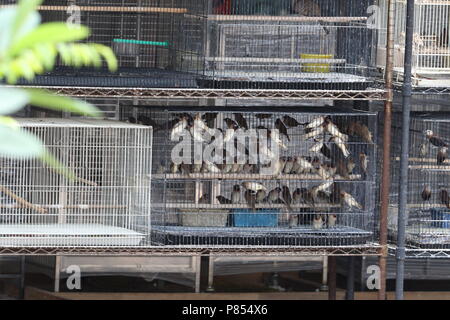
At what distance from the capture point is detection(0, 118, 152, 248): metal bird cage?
695 centimetres

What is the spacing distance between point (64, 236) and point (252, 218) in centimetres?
154

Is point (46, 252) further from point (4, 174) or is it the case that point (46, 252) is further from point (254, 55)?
point (254, 55)

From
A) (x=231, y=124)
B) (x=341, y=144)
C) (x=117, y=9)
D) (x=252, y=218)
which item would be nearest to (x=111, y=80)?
(x=117, y=9)

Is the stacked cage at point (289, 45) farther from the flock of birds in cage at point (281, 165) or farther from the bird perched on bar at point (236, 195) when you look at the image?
the bird perched on bar at point (236, 195)

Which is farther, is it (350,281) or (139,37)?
(350,281)

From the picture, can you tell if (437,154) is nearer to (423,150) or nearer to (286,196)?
(423,150)

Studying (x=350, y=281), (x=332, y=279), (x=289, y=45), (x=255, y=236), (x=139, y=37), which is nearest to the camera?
(x=255, y=236)

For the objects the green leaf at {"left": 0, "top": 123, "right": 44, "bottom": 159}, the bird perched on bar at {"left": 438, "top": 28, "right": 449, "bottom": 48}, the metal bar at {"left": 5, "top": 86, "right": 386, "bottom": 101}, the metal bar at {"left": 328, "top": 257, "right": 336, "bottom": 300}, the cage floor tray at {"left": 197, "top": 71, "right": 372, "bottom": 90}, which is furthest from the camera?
the metal bar at {"left": 328, "top": 257, "right": 336, "bottom": 300}

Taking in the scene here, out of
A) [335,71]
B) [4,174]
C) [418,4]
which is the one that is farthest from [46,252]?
[418,4]

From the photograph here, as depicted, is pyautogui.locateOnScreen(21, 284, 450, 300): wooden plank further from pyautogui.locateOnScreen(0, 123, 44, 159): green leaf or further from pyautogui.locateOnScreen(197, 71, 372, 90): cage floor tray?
pyautogui.locateOnScreen(0, 123, 44, 159): green leaf

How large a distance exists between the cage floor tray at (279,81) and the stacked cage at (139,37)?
19 centimetres

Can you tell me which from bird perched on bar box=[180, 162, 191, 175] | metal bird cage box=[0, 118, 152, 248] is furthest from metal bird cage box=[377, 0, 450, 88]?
metal bird cage box=[0, 118, 152, 248]

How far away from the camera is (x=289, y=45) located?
7762 millimetres

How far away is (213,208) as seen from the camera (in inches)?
290
